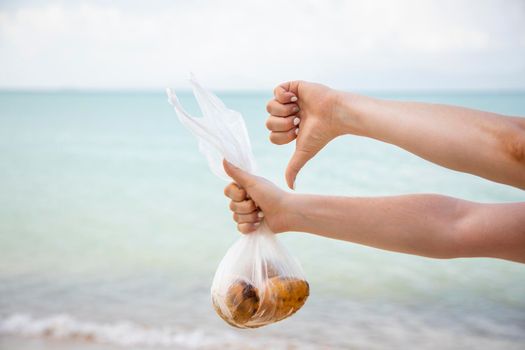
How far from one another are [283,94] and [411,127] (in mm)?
336

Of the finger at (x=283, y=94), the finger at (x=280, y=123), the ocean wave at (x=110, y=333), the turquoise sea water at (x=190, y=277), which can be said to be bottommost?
the ocean wave at (x=110, y=333)

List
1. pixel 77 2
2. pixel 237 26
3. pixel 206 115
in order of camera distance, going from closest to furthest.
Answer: pixel 206 115 → pixel 237 26 → pixel 77 2

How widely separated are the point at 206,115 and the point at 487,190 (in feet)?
16.7

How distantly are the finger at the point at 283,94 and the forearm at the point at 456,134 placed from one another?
8.0 inches

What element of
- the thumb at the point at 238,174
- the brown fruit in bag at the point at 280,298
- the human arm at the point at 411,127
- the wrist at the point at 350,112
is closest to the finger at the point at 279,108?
the human arm at the point at 411,127

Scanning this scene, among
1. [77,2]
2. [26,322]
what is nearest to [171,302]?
[26,322]

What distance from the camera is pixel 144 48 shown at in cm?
1703

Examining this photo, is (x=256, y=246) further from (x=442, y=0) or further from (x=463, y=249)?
(x=442, y=0)

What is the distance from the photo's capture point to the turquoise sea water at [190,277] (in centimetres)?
272

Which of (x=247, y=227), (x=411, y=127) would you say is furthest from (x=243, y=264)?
(x=411, y=127)

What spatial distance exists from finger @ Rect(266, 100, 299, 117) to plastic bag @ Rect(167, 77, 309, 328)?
16 centimetres

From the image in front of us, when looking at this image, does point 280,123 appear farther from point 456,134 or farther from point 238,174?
point 456,134

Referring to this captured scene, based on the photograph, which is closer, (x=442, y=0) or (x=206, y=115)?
(x=206, y=115)

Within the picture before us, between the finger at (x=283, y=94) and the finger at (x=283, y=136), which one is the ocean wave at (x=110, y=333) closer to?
the finger at (x=283, y=136)
